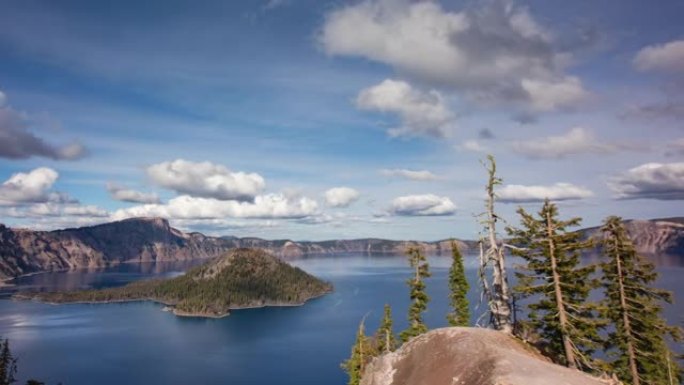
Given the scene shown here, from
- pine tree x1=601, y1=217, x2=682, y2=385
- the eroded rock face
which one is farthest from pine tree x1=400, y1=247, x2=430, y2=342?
the eroded rock face

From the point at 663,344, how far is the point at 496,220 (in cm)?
1981

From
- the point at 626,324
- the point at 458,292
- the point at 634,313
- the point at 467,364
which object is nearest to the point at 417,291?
the point at 458,292

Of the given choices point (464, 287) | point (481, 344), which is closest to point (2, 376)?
point (464, 287)

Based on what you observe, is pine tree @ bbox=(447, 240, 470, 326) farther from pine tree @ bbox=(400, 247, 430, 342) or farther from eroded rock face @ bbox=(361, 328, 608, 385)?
eroded rock face @ bbox=(361, 328, 608, 385)

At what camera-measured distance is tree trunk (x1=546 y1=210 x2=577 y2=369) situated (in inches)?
1294

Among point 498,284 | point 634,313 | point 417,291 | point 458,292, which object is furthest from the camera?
point 458,292

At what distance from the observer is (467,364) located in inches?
1103

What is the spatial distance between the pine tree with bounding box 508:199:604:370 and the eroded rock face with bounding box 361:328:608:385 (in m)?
2.80

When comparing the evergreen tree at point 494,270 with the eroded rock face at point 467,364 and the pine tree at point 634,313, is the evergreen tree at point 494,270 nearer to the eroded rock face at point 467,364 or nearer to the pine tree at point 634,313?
the eroded rock face at point 467,364

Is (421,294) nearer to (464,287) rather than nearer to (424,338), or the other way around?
(464,287)

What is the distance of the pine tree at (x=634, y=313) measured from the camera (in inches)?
1499

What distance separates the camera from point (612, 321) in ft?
128

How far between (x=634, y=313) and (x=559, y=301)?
33.2 ft

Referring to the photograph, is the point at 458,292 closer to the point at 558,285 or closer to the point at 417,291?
the point at 417,291
